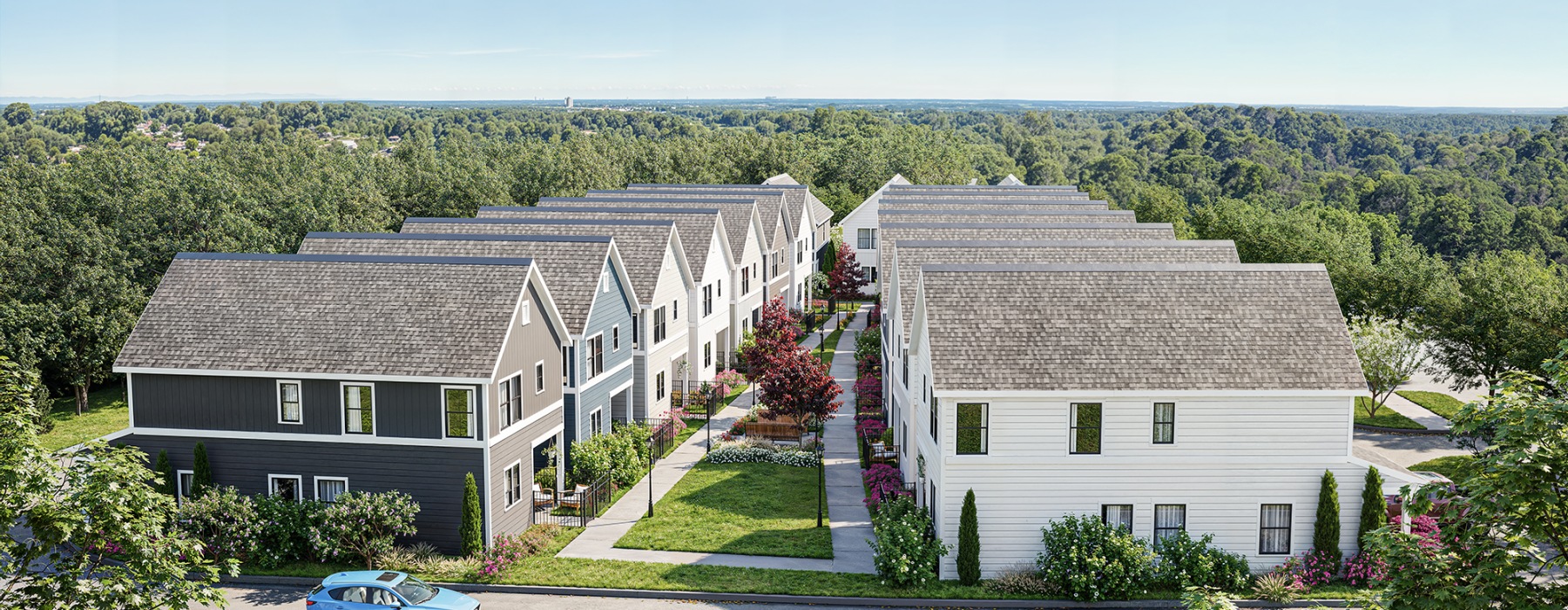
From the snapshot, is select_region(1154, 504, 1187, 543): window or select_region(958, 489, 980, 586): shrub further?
select_region(1154, 504, 1187, 543): window

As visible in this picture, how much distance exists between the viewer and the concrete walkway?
30250 mm

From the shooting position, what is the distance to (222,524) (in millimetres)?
29609

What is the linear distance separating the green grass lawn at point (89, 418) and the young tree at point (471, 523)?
21692mm

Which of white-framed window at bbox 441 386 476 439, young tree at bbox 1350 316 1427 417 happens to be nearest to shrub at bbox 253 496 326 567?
white-framed window at bbox 441 386 476 439

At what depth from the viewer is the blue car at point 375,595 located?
84.0 feet

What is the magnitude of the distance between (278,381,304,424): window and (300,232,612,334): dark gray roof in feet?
27.6

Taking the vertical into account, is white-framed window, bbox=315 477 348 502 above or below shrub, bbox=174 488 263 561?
above

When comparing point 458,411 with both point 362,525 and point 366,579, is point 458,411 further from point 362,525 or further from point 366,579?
point 366,579

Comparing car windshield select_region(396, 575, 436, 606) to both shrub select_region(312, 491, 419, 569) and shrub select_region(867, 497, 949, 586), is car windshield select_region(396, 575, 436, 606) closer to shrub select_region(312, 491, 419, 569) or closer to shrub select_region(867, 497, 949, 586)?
shrub select_region(312, 491, 419, 569)

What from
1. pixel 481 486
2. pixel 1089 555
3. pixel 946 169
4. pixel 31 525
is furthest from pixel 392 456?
pixel 946 169

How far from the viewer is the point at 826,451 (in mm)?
42094

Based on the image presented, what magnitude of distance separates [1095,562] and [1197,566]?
8.94ft

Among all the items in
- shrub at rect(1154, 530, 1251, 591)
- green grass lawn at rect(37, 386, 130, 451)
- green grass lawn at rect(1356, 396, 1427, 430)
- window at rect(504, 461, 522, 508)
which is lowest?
green grass lawn at rect(37, 386, 130, 451)

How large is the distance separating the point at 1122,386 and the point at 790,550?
30.8 feet
